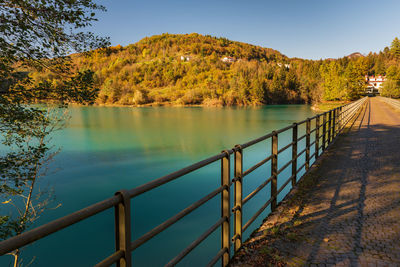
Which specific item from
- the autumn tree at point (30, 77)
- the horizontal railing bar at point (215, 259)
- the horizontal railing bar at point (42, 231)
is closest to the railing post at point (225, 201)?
the horizontal railing bar at point (215, 259)

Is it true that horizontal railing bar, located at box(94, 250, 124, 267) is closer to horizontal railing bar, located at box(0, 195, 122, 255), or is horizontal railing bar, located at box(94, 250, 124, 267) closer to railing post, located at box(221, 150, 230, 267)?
horizontal railing bar, located at box(0, 195, 122, 255)

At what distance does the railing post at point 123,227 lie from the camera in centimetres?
162

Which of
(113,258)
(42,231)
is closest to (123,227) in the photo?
(113,258)

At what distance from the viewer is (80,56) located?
22.2 feet

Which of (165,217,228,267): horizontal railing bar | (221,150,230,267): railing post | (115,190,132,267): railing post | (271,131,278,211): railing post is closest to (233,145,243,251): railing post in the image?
A: (221,150,230,267): railing post

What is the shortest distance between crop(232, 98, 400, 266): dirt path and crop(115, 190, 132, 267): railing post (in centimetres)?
178

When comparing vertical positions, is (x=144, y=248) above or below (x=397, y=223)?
below

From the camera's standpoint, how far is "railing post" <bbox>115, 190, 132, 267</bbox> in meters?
1.62

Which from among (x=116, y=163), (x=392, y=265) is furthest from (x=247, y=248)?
(x=116, y=163)

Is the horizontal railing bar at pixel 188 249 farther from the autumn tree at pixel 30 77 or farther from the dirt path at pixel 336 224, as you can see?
the autumn tree at pixel 30 77

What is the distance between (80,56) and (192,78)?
159 m

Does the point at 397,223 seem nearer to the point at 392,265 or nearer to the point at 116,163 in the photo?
the point at 392,265

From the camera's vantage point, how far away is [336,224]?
12.7ft

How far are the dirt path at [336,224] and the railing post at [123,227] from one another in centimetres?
178
